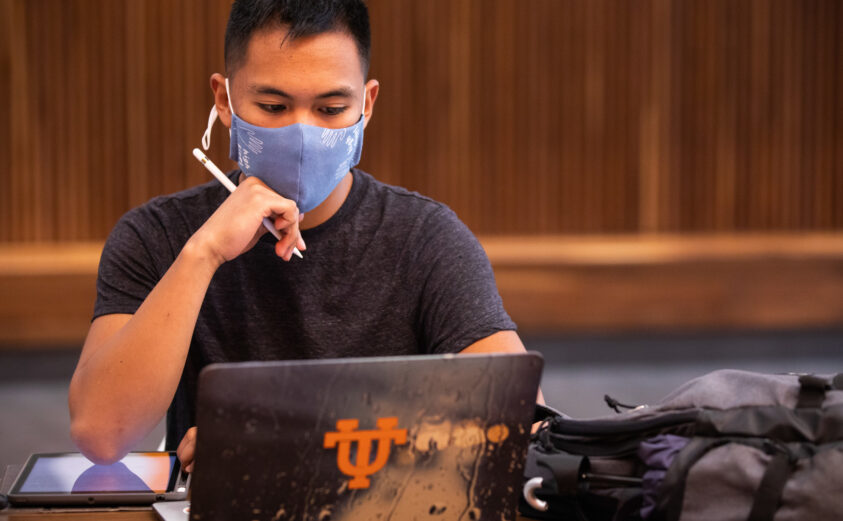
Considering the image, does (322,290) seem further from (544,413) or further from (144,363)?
(544,413)

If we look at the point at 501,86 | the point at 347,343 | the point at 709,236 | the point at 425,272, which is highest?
the point at 501,86

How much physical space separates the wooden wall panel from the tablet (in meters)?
2.93

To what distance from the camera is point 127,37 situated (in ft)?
13.2

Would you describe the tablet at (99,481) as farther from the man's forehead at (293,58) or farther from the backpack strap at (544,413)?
the man's forehead at (293,58)

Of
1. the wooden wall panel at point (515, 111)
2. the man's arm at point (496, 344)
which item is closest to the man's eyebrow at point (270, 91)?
the man's arm at point (496, 344)

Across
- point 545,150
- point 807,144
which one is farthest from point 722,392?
point 807,144

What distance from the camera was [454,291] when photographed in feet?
5.05

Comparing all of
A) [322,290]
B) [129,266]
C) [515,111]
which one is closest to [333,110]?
[322,290]

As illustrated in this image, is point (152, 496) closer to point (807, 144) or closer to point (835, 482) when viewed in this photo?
point (835, 482)

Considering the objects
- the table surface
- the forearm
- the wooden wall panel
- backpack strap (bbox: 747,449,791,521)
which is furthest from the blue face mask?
the wooden wall panel

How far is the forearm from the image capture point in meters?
1.28

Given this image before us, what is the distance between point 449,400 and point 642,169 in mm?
3673

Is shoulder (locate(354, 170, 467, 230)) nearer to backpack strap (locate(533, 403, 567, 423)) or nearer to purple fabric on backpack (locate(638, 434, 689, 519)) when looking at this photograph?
backpack strap (locate(533, 403, 567, 423))

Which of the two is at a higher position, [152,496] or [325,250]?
[325,250]
